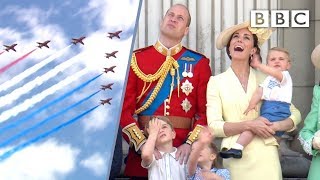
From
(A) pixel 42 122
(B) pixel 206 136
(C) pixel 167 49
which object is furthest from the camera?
(C) pixel 167 49

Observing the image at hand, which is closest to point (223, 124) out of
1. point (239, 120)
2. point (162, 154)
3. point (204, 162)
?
point (239, 120)

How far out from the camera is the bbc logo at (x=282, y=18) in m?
5.52

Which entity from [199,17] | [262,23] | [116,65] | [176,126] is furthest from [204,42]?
[116,65]

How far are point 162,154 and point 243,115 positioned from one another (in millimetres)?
512

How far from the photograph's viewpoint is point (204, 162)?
4629mm

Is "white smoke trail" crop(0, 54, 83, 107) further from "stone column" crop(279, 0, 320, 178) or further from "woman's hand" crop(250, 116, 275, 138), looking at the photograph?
"stone column" crop(279, 0, 320, 178)

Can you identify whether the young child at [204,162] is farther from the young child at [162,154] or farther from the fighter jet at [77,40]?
the fighter jet at [77,40]

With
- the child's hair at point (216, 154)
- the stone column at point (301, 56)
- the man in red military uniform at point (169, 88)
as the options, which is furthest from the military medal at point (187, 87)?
the stone column at point (301, 56)

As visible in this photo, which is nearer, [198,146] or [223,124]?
[198,146]

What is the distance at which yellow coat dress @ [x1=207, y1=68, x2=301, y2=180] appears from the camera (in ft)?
15.6

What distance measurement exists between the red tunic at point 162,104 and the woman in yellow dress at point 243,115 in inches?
5.1

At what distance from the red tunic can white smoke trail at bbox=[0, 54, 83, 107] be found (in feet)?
3.16

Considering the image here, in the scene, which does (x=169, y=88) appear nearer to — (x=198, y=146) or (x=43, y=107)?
(x=198, y=146)

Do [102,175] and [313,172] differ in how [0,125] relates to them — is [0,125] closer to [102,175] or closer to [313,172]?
[102,175]
